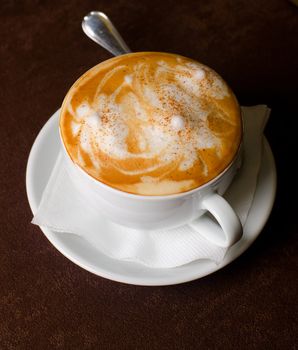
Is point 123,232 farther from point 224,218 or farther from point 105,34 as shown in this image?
point 105,34

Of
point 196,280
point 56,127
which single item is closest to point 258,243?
point 196,280

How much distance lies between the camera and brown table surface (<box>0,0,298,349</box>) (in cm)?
61

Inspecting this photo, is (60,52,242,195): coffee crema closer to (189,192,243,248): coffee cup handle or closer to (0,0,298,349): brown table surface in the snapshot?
(189,192,243,248): coffee cup handle

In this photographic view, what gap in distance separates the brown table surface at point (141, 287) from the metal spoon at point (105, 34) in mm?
95

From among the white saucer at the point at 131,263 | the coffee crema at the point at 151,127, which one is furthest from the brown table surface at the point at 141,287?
the coffee crema at the point at 151,127

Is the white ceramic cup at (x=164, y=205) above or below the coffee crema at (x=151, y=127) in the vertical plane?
below

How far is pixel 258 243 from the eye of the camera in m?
0.68

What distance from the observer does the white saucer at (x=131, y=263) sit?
1.93 feet

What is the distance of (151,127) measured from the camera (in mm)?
Result: 534

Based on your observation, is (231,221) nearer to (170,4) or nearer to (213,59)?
(213,59)

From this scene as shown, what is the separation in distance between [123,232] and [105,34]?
0.34 m

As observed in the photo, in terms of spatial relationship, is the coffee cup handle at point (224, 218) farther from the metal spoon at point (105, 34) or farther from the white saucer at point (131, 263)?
the metal spoon at point (105, 34)

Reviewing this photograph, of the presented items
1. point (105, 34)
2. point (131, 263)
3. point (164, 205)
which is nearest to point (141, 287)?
point (131, 263)

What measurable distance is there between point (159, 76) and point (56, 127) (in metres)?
0.20
